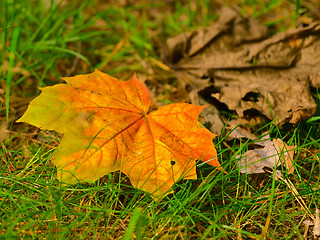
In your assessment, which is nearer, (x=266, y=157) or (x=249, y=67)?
(x=266, y=157)

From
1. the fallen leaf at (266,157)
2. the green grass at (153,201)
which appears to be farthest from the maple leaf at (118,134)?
the fallen leaf at (266,157)

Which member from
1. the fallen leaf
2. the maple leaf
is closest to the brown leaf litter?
the fallen leaf

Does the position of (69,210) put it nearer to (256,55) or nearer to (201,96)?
(201,96)

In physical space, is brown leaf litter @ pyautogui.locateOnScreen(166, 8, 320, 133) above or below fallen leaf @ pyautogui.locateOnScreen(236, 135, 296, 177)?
above

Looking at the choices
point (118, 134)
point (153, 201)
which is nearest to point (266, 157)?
point (153, 201)

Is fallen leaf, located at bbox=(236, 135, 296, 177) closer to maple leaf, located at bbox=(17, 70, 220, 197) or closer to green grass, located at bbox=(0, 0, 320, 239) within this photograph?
green grass, located at bbox=(0, 0, 320, 239)

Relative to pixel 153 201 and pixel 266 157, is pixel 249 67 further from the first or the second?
pixel 153 201
